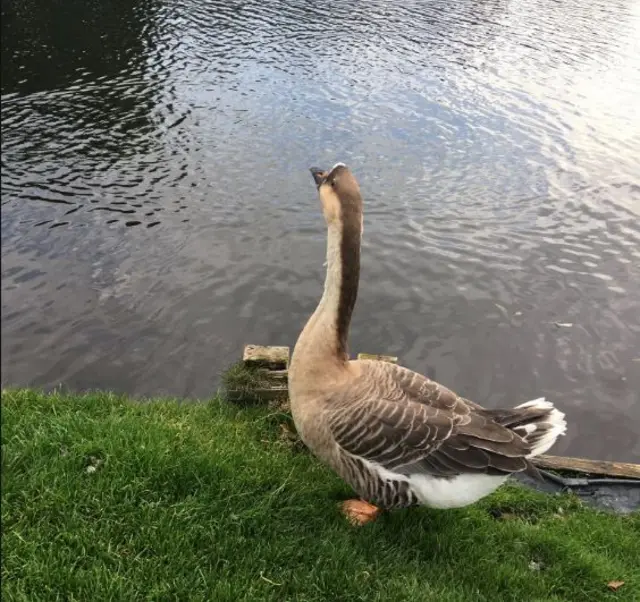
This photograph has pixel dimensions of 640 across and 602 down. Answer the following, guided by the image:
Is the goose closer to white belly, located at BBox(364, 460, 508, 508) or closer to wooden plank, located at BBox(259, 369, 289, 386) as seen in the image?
white belly, located at BBox(364, 460, 508, 508)

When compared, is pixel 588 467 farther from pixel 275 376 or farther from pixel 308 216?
pixel 308 216

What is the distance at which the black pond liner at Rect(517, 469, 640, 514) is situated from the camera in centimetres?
653

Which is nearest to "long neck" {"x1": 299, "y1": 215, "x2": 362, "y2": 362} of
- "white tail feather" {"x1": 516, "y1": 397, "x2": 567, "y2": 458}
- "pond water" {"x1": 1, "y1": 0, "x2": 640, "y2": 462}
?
"white tail feather" {"x1": 516, "y1": 397, "x2": 567, "y2": 458}

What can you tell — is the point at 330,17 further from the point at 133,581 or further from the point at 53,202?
the point at 133,581

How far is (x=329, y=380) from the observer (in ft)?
15.3

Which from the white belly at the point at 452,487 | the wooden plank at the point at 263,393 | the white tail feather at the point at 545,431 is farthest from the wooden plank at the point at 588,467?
the wooden plank at the point at 263,393

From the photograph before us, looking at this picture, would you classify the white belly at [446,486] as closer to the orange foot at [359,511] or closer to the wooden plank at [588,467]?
the orange foot at [359,511]

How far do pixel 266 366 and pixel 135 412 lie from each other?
4.37ft

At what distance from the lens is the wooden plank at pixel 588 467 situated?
6879mm

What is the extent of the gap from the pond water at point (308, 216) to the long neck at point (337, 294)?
1.91m

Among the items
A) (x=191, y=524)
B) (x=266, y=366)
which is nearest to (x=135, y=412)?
(x=266, y=366)

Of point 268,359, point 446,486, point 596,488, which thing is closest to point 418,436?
point 446,486

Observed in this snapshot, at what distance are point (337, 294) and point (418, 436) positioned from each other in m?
1.16

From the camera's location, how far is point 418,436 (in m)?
4.45
